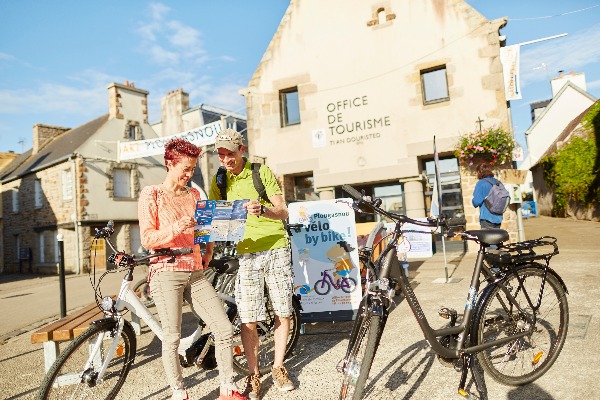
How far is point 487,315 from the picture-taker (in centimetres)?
272

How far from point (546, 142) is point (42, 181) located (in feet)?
109

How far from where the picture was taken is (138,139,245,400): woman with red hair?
264 centimetres

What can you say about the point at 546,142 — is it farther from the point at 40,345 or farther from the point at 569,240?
the point at 40,345

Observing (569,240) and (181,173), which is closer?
(181,173)

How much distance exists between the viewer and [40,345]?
202 inches

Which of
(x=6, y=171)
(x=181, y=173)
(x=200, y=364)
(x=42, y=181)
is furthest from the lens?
(x=6, y=171)

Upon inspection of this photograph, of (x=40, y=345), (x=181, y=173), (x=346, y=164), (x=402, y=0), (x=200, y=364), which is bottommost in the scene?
(x=40, y=345)

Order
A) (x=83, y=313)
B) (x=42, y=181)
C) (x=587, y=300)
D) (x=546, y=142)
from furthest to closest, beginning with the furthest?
1. (x=546, y=142)
2. (x=42, y=181)
3. (x=587, y=300)
4. (x=83, y=313)

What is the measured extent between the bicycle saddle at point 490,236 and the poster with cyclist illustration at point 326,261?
6.10 feet

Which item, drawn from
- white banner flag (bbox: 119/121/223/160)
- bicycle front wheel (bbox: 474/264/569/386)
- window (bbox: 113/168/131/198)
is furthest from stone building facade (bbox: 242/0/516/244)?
window (bbox: 113/168/131/198)

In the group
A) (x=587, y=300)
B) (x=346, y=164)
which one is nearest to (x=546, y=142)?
(x=346, y=164)

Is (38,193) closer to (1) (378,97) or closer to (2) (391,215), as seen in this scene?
(1) (378,97)

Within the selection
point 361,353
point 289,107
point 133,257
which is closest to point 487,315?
point 361,353

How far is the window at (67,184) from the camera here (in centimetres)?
1952
